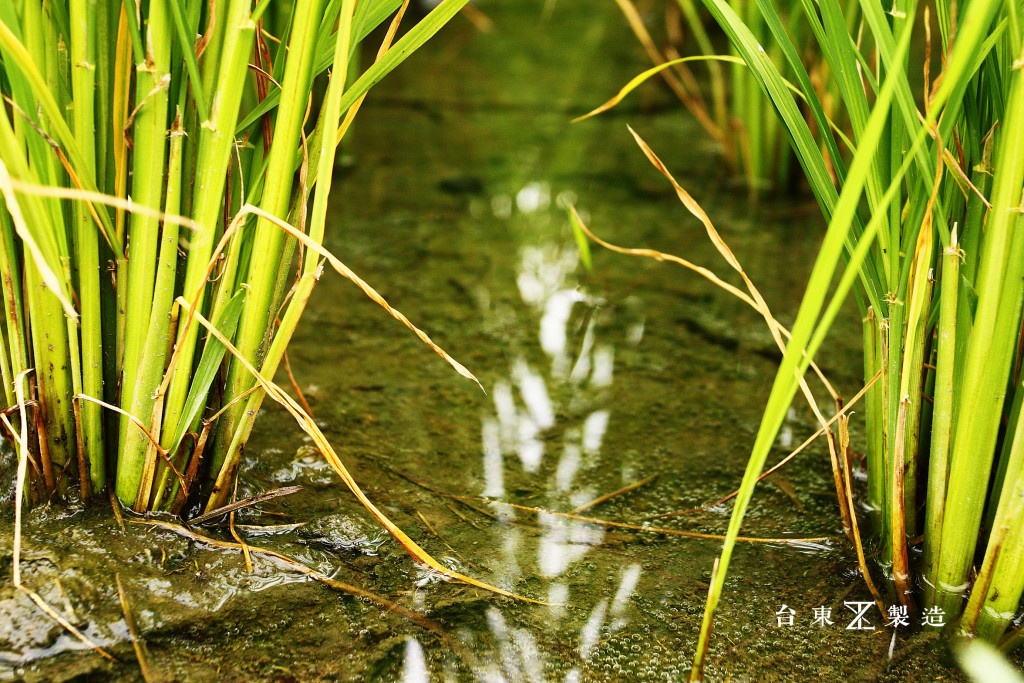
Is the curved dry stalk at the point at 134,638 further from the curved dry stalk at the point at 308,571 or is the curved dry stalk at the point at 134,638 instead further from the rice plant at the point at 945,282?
the rice plant at the point at 945,282

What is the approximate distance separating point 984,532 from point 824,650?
0.61ft

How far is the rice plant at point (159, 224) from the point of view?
0.65 meters

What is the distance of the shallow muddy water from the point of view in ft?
2.42

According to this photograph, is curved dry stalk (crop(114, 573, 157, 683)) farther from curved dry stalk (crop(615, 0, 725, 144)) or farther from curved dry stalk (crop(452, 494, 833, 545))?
curved dry stalk (crop(615, 0, 725, 144))

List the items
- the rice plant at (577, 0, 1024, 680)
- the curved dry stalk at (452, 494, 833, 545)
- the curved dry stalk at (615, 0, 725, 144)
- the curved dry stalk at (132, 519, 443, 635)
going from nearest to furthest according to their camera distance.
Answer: the rice plant at (577, 0, 1024, 680), the curved dry stalk at (132, 519, 443, 635), the curved dry stalk at (452, 494, 833, 545), the curved dry stalk at (615, 0, 725, 144)

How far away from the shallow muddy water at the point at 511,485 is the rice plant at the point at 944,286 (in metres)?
0.10

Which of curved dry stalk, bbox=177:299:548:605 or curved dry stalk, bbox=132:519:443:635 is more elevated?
curved dry stalk, bbox=177:299:548:605

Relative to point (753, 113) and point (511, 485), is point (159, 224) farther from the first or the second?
point (753, 113)

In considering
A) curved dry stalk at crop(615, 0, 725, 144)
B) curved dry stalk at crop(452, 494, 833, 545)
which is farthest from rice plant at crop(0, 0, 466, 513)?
curved dry stalk at crop(615, 0, 725, 144)

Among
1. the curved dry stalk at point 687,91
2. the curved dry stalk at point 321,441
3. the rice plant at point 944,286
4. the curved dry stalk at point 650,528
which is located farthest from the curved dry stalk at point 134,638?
the curved dry stalk at point 687,91

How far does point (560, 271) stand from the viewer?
5.02ft

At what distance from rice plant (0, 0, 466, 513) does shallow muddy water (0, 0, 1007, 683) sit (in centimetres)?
10

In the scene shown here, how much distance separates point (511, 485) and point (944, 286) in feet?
1.69

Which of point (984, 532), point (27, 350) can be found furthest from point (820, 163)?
point (27, 350)
